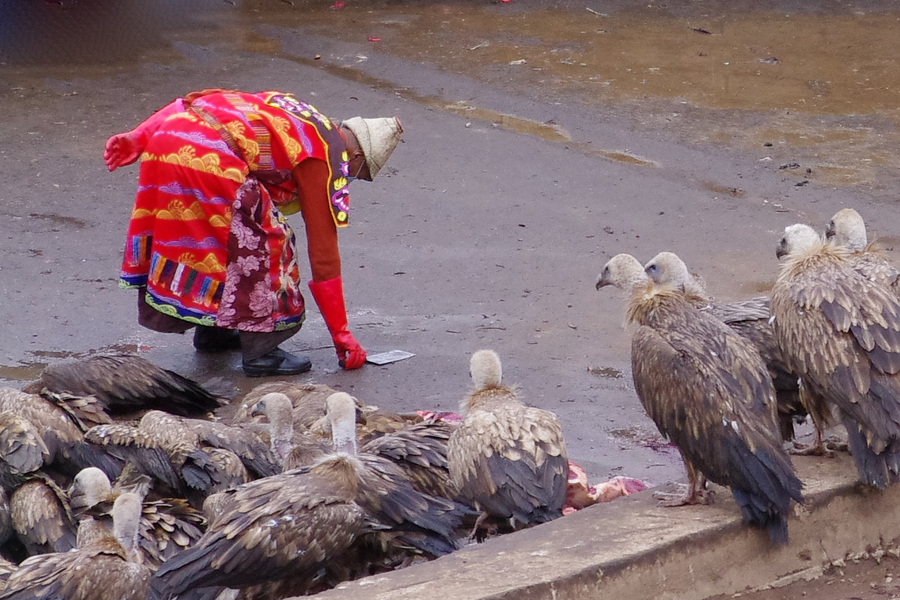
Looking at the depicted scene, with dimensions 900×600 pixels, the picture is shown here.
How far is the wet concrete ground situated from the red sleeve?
1.99 ft

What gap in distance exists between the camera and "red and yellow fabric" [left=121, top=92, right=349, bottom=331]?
5715 mm

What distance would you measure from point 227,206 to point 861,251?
2943 millimetres

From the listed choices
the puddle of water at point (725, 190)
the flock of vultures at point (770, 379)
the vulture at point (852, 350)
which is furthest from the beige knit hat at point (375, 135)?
the puddle of water at point (725, 190)

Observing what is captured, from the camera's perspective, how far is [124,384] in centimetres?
548

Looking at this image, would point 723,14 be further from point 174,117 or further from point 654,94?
point 174,117

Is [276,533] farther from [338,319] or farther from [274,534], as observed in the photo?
[338,319]

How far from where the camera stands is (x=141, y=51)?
11.9 m

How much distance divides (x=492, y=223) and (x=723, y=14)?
6.30 meters

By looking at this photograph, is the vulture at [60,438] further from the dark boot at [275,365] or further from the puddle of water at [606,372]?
the puddle of water at [606,372]

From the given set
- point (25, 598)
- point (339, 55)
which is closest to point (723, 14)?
point (339, 55)

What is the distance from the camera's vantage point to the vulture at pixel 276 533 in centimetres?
378

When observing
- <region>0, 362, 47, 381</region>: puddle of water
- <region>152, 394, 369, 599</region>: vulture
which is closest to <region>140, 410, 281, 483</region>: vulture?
<region>152, 394, 369, 599</region>: vulture

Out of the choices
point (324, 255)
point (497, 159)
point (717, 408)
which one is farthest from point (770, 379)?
point (497, 159)

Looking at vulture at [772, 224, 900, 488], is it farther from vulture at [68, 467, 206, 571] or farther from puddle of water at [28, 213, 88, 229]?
puddle of water at [28, 213, 88, 229]
